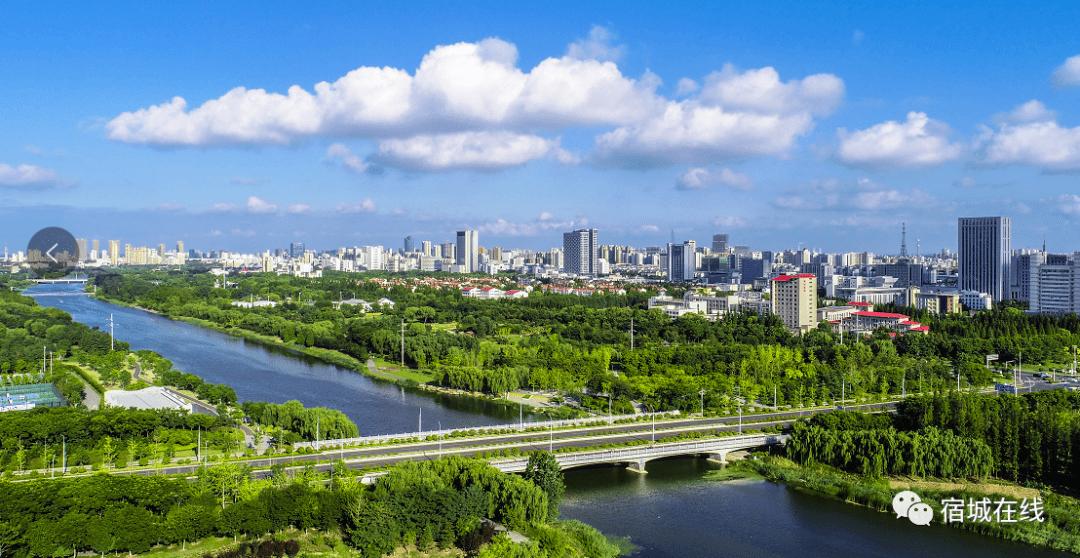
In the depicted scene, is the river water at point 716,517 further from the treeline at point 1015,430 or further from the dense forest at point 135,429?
the treeline at point 1015,430

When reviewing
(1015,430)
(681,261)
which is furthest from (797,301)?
(681,261)

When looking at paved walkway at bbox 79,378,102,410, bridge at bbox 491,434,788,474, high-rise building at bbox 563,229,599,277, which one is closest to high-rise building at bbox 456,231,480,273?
high-rise building at bbox 563,229,599,277

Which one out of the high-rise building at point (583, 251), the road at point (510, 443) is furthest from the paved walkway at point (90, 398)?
the high-rise building at point (583, 251)

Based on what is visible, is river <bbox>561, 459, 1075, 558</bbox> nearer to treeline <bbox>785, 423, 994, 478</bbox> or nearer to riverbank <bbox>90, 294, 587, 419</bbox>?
treeline <bbox>785, 423, 994, 478</bbox>

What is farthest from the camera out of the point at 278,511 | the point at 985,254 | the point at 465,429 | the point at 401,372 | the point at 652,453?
the point at 985,254

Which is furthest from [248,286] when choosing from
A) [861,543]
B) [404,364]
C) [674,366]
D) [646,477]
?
[861,543]

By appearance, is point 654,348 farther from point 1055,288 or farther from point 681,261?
point 681,261

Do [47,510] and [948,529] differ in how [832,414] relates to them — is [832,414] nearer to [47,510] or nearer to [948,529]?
[948,529]
